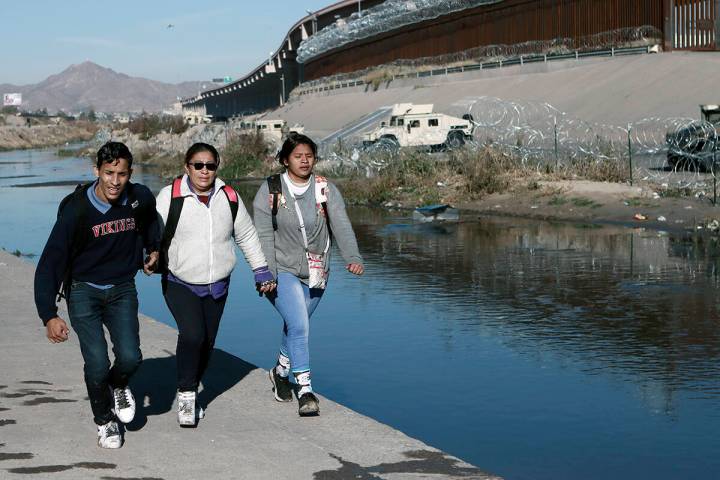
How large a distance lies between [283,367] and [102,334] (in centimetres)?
156

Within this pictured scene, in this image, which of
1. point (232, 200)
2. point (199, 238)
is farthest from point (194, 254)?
point (232, 200)

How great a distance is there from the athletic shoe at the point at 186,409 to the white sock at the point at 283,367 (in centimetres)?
95

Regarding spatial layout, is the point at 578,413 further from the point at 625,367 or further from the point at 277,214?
the point at 277,214

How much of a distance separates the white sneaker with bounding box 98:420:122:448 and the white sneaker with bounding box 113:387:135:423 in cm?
26

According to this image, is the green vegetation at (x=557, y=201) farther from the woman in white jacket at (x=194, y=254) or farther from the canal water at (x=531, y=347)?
the woman in white jacket at (x=194, y=254)

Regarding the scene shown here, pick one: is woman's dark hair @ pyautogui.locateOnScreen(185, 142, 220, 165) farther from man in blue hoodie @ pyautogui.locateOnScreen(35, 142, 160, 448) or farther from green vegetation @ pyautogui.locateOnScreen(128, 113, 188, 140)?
green vegetation @ pyautogui.locateOnScreen(128, 113, 188, 140)

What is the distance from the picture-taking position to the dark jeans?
279 inches

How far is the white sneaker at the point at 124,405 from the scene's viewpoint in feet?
23.9

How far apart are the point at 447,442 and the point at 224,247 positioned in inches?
77.4

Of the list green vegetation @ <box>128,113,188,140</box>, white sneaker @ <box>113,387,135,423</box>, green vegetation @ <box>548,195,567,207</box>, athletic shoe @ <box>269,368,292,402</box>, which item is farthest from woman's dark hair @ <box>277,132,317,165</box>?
green vegetation @ <box>128,113,188,140</box>

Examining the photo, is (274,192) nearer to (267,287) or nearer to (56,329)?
(267,287)

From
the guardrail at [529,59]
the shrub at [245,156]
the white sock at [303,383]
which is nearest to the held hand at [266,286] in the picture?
the white sock at [303,383]

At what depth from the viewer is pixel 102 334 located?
7.17 m

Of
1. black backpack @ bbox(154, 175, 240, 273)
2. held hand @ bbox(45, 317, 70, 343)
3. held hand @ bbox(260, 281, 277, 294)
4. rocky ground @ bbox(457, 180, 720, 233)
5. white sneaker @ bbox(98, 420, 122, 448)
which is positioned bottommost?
white sneaker @ bbox(98, 420, 122, 448)
